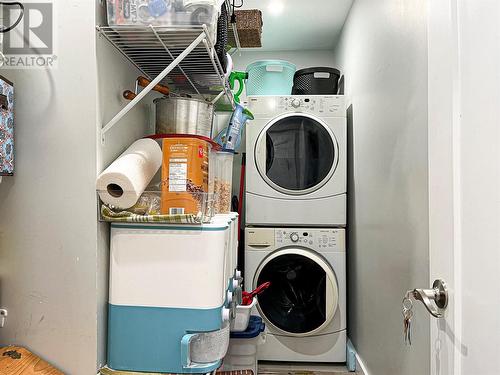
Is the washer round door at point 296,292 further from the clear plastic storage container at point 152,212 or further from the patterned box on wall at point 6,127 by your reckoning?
the patterned box on wall at point 6,127

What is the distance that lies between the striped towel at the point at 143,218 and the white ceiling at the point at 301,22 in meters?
1.94

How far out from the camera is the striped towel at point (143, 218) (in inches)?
48.4

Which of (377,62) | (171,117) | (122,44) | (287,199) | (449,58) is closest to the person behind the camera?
(449,58)

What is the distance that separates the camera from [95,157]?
1.24 meters

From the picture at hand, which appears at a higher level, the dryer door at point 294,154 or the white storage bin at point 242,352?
the dryer door at point 294,154

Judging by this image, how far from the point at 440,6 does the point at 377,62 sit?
1.16m

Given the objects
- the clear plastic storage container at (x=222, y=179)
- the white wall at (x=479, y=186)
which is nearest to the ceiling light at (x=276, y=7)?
the clear plastic storage container at (x=222, y=179)

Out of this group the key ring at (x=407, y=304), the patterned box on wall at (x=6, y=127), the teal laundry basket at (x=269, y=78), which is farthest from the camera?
the teal laundry basket at (x=269, y=78)

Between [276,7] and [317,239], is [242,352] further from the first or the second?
[276,7]

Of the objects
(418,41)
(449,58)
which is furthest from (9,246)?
(418,41)

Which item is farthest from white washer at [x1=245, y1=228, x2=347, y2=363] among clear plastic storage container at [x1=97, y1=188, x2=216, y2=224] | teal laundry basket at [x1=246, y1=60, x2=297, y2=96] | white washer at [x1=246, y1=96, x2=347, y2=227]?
clear plastic storage container at [x1=97, y1=188, x2=216, y2=224]

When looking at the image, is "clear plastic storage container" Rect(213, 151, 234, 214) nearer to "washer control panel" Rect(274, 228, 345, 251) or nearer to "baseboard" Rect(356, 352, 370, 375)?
"washer control panel" Rect(274, 228, 345, 251)

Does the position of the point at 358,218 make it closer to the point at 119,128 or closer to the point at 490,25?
the point at 119,128

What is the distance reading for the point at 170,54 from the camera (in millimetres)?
1408
